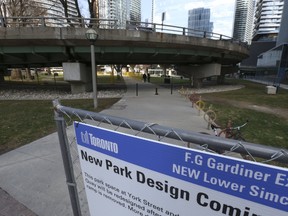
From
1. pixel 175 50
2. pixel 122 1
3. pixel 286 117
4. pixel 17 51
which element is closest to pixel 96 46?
pixel 17 51

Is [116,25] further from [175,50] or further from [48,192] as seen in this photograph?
[48,192]

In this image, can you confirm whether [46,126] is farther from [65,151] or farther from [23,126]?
[65,151]

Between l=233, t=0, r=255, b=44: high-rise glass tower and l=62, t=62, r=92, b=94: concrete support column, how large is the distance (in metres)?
142

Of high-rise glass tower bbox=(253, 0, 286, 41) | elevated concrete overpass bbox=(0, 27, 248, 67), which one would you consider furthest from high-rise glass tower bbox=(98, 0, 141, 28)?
high-rise glass tower bbox=(253, 0, 286, 41)

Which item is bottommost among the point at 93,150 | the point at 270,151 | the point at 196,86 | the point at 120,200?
the point at 196,86

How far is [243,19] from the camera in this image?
14225cm

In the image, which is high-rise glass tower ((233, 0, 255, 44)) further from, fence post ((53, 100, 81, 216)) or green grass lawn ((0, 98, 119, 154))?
fence post ((53, 100, 81, 216))

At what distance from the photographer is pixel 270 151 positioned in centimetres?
125

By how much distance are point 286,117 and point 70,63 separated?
624 inches

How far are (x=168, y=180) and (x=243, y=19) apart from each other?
168 meters

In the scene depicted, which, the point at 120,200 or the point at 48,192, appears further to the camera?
the point at 48,192

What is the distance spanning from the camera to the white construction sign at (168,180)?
1.16 metres

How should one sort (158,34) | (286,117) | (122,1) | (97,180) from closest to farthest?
(97,180), (286,117), (158,34), (122,1)

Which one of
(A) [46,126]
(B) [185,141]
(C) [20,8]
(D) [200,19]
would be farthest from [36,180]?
(D) [200,19]
